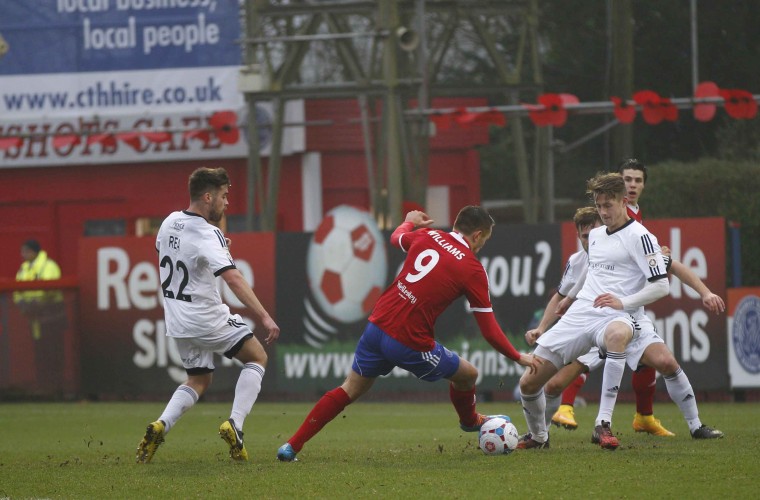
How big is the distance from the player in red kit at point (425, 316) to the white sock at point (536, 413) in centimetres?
59

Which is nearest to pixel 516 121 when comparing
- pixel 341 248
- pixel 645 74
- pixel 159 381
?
pixel 645 74

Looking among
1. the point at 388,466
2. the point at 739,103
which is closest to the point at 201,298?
the point at 388,466

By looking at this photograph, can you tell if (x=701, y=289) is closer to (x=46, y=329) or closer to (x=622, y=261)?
(x=622, y=261)

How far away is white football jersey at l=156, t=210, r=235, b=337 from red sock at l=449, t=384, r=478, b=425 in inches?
68.9

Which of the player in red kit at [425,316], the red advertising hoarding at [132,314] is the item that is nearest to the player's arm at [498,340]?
the player in red kit at [425,316]

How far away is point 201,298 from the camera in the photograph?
9.81 m

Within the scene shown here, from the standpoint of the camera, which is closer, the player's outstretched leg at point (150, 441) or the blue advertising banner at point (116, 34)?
the player's outstretched leg at point (150, 441)

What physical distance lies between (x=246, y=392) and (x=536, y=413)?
2.14 m

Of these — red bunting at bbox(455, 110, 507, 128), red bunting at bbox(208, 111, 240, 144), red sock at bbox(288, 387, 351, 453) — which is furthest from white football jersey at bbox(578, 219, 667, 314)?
red bunting at bbox(208, 111, 240, 144)

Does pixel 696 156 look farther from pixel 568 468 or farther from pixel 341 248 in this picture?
pixel 568 468

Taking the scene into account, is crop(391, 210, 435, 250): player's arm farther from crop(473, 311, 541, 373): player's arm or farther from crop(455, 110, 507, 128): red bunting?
crop(455, 110, 507, 128): red bunting

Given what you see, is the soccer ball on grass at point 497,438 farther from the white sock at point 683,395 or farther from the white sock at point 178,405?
the white sock at point 178,405

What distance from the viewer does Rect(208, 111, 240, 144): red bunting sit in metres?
21.5

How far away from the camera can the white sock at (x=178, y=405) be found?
31.6 ft
